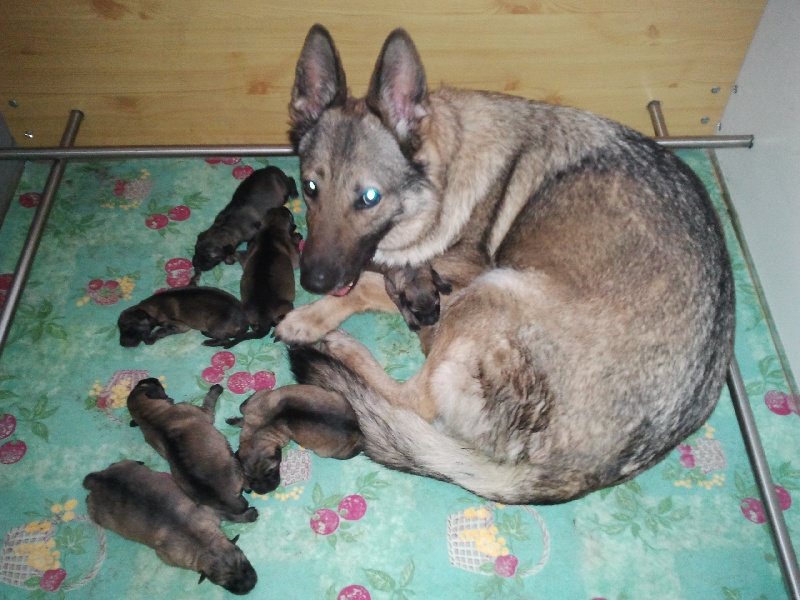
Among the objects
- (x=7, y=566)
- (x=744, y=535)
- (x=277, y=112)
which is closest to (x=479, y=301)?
(x=744, y=535)

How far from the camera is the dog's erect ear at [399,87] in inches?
80.9

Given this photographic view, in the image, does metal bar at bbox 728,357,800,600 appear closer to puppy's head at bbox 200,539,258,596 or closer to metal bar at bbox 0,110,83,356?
puppy's head at bbox 200,539,258,596

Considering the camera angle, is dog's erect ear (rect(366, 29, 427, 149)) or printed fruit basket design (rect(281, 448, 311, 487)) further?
printed fruit basket design (rect(281, 448, 311, 487))

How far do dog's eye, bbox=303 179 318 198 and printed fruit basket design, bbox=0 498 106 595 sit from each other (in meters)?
1.60

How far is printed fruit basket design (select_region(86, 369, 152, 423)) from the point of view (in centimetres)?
276

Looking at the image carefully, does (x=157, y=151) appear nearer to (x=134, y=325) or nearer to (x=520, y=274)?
(x=134, y=325)

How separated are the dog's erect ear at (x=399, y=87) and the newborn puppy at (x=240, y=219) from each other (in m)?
1.06

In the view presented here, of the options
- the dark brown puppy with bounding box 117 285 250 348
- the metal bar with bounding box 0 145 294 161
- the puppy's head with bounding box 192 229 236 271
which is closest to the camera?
the dark brown puppy with bounding box 117 285 250 348

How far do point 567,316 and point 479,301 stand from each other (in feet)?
1.14

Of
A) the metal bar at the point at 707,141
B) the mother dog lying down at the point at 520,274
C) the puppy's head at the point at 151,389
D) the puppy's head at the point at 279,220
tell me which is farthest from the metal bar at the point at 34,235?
the metal bar at the point at 707,141

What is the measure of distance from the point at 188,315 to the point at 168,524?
35.8 inches

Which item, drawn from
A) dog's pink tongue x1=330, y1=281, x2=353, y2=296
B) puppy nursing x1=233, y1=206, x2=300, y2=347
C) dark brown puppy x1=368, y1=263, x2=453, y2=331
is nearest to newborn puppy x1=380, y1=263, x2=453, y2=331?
dark brown puppy x1=368, y1=263, x2=453, y2=331

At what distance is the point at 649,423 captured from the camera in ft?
7.00

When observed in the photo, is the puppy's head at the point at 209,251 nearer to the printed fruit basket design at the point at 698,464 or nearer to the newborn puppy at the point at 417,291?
the newborn puppy at the point at 417,291
